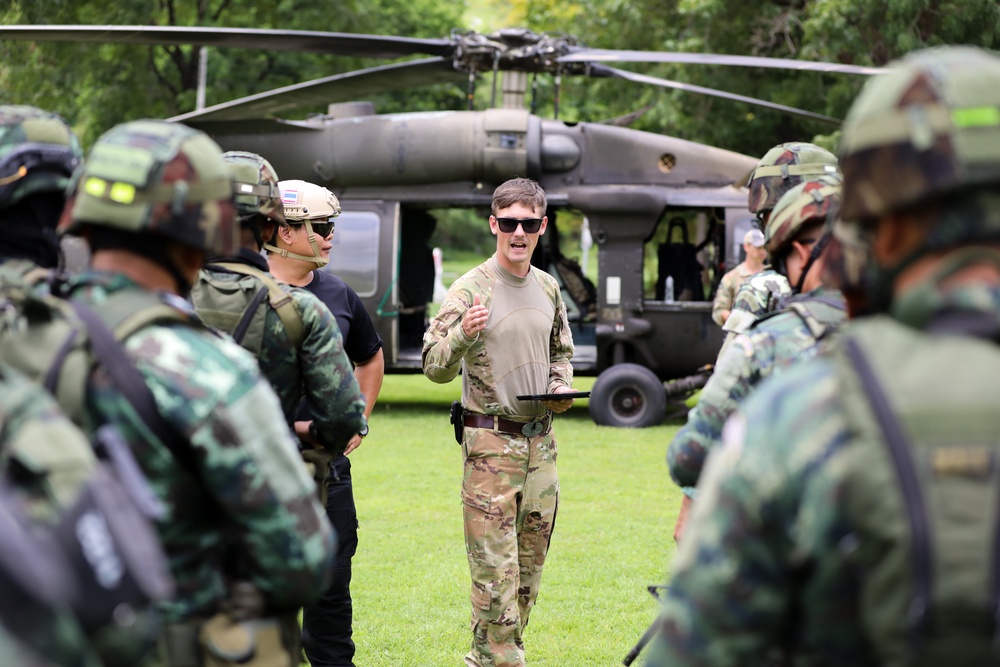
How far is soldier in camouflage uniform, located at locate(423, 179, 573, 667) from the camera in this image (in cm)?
475

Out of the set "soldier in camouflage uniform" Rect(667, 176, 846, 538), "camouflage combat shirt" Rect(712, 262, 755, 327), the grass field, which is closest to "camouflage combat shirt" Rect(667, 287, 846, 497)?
"soldier in camouflage uniform" Rect(667, 176, 846, 538)

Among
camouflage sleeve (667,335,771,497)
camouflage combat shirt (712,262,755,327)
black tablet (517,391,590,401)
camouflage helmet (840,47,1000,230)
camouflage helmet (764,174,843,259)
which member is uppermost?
camouflage helmet (840,47,1000,230)

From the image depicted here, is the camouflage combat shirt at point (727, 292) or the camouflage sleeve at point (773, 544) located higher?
the camouflage sleeve at point (773, 544)

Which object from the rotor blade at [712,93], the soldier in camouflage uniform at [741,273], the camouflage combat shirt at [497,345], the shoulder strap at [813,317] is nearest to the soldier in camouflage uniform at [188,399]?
the shoulder strap at [813,317]

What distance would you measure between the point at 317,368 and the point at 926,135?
2.21m

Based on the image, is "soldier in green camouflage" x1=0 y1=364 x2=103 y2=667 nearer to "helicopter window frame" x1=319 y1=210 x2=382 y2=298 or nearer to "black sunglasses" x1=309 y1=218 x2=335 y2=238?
"black sunglasses" x1=309 y1=218 x2=335 y2=238

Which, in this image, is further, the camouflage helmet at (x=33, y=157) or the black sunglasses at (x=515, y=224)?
the black sunglasses at (x=515, y=224)

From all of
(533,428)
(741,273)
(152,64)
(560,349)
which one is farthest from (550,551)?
(152,64)

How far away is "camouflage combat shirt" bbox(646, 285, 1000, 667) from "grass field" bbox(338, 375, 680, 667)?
3.83 metres

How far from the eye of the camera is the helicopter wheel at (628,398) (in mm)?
12148

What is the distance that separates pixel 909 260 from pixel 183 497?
51.6 inches

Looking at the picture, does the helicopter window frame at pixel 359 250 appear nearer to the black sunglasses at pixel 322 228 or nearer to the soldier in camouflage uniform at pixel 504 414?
the soldier in camouflage uniform at pixel 504 414

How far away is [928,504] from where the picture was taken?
1568 mm

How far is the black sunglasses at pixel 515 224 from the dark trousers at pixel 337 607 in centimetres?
115
